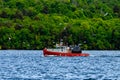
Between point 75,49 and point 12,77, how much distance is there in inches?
4058

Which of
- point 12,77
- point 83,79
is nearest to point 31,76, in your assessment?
point 12,77

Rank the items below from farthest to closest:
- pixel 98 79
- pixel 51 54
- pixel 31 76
Result: pixel 51 54 < pixel 31 76 < pixel 98 79

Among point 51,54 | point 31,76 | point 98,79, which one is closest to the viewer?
point 98,79

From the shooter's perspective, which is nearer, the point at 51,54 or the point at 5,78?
the point at 5,78

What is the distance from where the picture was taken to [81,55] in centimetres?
17562

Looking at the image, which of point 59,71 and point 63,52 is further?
point 63,52

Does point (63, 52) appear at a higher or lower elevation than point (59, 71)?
lower

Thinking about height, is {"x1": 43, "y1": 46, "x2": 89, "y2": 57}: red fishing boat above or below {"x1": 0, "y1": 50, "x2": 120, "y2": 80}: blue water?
below

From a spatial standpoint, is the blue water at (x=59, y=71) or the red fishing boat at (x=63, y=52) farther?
the red fishing boat at (x=63, y=52)

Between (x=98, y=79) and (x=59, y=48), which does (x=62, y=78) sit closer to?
(x=98, y=79)

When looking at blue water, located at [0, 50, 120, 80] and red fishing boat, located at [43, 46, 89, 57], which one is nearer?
blue water, located at [0, 50, 120, 80]

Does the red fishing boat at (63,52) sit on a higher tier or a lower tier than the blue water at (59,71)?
lower

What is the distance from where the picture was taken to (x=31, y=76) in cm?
7825

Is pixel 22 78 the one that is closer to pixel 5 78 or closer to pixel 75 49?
pixel 5 78
